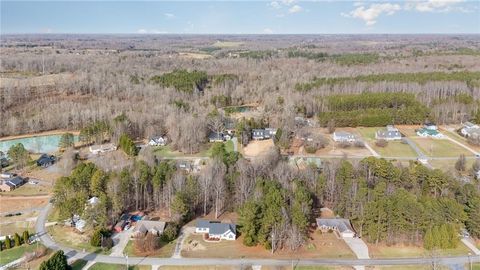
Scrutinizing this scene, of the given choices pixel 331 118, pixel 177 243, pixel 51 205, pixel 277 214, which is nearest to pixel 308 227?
pixel 277 214

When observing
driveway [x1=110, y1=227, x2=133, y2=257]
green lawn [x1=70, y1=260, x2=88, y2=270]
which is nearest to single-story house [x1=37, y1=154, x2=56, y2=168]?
driveway [x1=110, y1=227, x2=133, y2=257]

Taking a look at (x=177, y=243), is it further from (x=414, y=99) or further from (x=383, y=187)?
(x=414, y=99)

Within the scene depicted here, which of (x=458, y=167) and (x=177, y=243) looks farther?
(x=458, y=167)

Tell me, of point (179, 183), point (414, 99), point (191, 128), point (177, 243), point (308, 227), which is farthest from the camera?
point (414, 99)

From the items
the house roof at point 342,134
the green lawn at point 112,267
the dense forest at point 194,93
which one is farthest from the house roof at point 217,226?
the house roof at point 342,134

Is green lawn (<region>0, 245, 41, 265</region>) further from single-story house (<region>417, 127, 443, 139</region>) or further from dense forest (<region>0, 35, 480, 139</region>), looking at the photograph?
single-story house (<region>417, 127, 443, 139</region>)

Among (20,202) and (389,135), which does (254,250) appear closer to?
(20,202)

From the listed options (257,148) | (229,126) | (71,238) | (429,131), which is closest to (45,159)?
(71,238)
